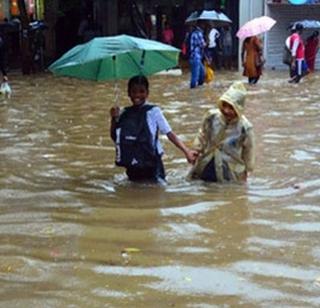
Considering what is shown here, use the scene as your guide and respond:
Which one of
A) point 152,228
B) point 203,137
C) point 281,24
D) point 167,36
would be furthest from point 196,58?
point 152,228

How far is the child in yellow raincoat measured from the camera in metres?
7.30

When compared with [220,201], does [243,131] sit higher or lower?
higher

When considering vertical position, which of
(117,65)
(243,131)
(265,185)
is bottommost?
(265,185)

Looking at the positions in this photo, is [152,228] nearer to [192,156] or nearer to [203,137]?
[192,156]

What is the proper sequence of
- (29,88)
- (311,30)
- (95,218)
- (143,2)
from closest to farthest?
(95,218)
(29,88)
(311,30)
(143,2)

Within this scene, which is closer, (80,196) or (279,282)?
(279,282)

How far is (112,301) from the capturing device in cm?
458

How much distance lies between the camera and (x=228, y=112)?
285 inches

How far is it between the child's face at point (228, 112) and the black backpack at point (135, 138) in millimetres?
651

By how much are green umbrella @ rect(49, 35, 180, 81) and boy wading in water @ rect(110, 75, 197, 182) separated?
0.33 m

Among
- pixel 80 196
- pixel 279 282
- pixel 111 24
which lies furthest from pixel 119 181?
pixel 111 24

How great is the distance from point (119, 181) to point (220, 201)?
1.41 m

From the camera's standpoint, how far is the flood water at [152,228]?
4766mm

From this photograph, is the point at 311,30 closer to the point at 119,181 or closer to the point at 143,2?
the point at 143,2
